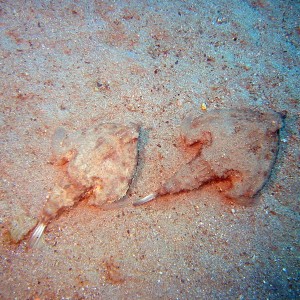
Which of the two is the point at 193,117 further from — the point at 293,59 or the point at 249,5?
the point at 249,5

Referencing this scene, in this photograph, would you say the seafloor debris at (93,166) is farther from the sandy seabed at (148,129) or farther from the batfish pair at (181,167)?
the sandy seabed at (148,129)

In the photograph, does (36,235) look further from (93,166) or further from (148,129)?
(148,129)

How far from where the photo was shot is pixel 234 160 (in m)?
3.38

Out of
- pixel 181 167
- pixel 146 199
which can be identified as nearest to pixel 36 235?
pixel 146 199

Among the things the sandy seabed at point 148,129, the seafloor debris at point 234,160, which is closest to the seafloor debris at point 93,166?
the sandy seabed at point 148,129

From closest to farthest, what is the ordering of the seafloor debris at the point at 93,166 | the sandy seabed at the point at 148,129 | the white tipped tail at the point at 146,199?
the sandy seabed at the point at 148,129, the seafloor debris at the point at 93,166, the white tipped tail at the point at 146,199

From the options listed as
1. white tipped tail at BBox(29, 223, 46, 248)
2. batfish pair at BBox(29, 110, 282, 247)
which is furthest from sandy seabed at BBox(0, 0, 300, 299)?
batfish pair at BBox(29, 110, 282, 247)

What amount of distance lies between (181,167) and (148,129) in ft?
2.74

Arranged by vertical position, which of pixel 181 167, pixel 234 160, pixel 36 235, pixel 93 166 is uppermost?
pixel 93 166

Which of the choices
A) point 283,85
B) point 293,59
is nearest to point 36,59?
point 283,85

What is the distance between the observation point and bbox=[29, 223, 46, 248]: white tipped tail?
2996 millimetres

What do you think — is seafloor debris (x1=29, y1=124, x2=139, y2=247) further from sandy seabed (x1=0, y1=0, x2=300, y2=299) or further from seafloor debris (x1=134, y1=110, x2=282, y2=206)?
seafloor debris (x1=134, y1=110, x2=282, y2=206)

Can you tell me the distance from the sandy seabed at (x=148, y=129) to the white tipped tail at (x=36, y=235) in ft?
0.24

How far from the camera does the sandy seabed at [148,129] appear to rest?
2971mm
